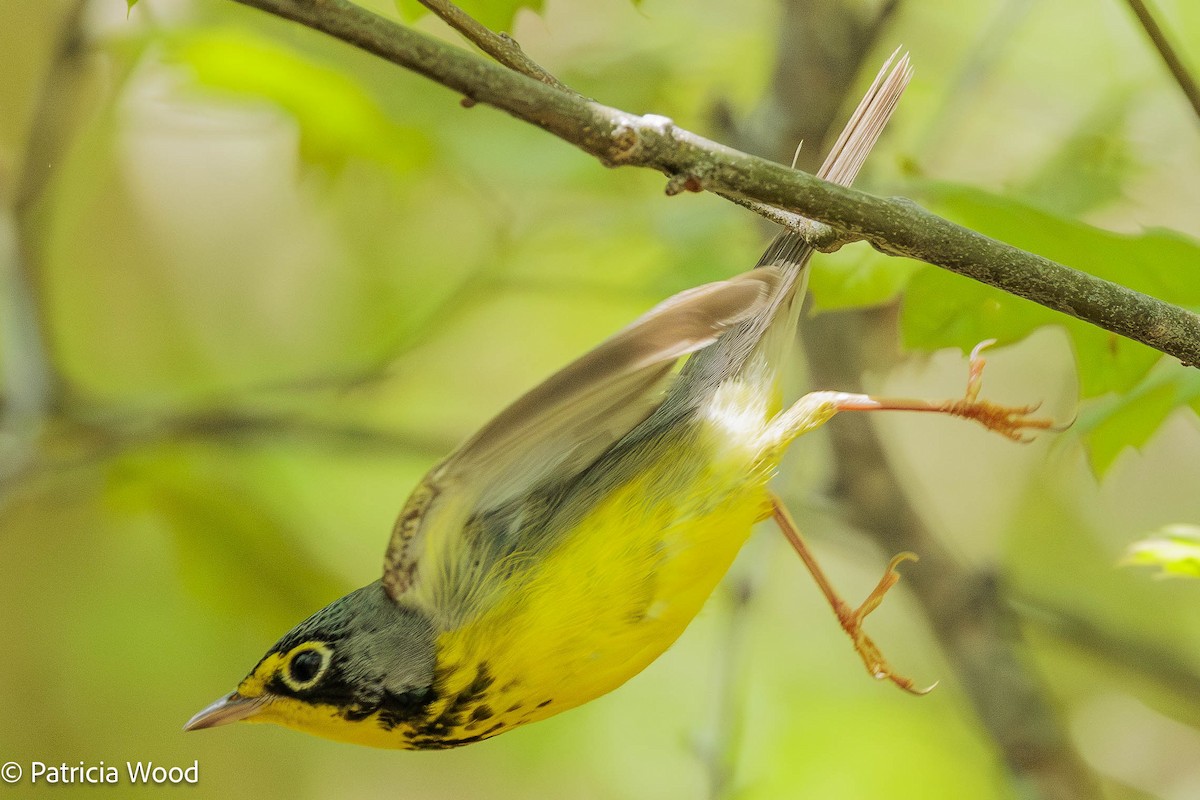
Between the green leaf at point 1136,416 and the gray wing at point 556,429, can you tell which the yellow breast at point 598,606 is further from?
the green leaf at point 1136,416

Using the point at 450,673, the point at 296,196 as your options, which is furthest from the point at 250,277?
the point at 450,673

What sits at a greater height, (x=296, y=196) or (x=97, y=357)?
(x=296, y=196)

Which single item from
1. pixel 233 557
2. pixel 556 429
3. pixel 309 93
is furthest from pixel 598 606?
pixel 233 557

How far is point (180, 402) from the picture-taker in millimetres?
1922

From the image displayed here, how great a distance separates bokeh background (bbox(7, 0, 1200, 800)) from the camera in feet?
→ 5.48

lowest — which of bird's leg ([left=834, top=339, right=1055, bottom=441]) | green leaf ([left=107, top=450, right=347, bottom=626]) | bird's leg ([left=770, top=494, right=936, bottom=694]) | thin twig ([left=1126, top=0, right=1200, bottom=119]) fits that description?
bird's leg ([left=770, top=494, right=936, bottom=694])

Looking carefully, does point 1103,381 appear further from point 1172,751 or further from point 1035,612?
point 1172,751

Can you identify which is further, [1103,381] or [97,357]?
[97,357]

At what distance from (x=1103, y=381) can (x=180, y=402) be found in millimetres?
1587

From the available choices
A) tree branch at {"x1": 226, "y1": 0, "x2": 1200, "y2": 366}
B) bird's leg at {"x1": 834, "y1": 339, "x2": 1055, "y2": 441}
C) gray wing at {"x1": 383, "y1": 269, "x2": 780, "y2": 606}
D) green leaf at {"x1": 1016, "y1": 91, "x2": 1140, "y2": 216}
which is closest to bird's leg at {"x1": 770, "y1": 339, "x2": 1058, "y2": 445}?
bird's leg at {"x1": 834, "y1": 339, "x2": 1055, "y2": 441}

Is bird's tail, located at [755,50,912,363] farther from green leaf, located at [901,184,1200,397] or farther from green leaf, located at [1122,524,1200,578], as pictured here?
green leaf, located at [1122,524,1200,578]

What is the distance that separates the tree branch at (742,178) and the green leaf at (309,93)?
3.42 ft

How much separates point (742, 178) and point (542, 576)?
0.44 meters

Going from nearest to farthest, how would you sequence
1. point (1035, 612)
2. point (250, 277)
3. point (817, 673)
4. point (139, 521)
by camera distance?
1. point (1035, 612)
2. point (139, 521)
3. point (817, 673)
4. point (250, 277)
